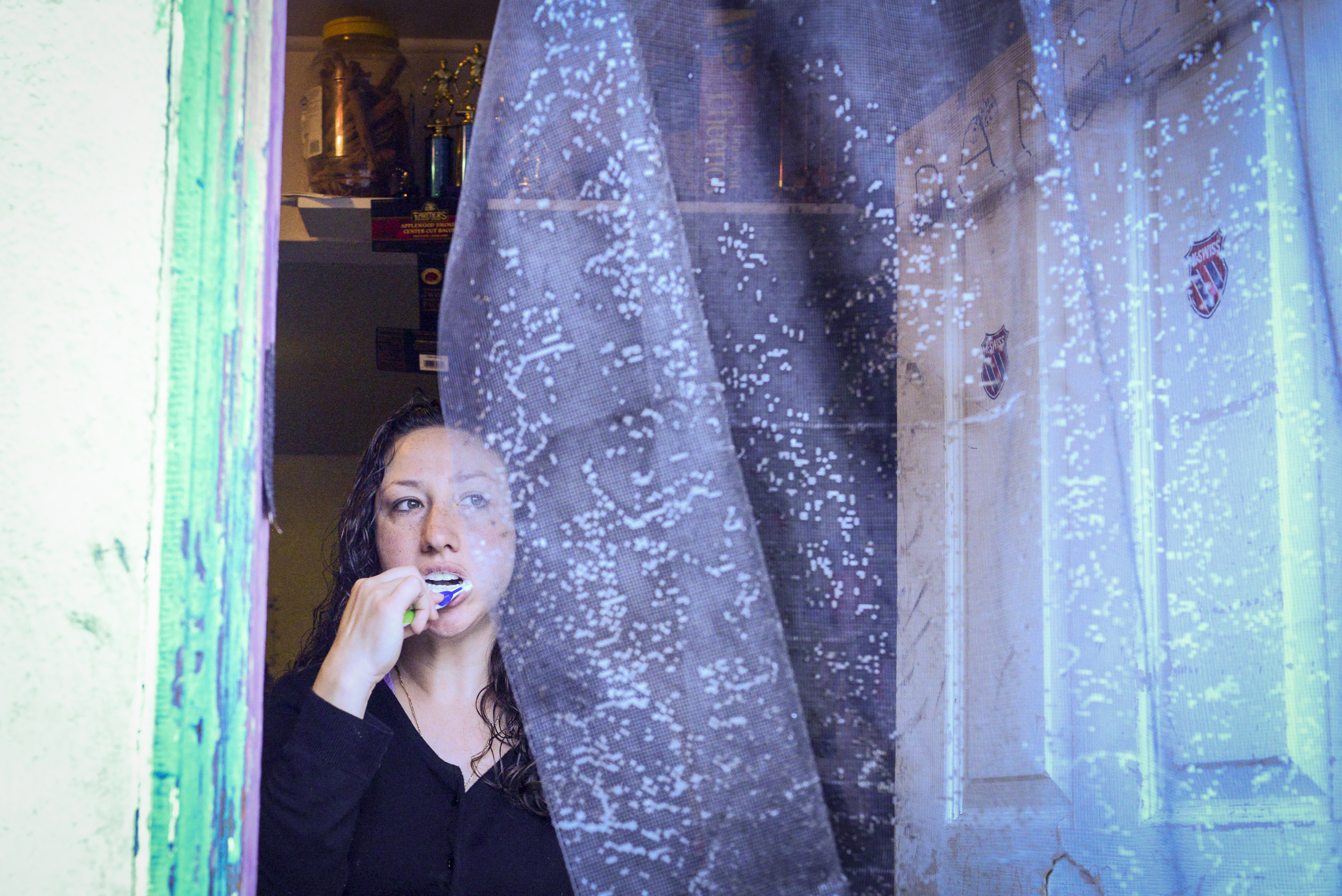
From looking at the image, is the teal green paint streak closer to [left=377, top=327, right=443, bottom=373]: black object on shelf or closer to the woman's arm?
the woman's arm

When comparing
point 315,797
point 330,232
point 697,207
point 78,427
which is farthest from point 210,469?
point 330,232

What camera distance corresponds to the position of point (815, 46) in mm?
699

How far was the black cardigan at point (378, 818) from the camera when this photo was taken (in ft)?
3.10

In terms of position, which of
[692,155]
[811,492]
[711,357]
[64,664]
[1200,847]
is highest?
[692,155]

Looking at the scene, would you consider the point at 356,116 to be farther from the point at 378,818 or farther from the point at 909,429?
the point at 909,429

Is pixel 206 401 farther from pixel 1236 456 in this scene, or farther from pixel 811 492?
pixel 1236 456

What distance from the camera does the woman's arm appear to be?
937 mm

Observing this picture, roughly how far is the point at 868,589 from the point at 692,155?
359 mm

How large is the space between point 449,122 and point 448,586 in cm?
91

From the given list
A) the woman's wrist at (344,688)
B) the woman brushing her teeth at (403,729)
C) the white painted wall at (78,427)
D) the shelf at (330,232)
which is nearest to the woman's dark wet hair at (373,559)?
the woman brushing her teeth at (403,729)

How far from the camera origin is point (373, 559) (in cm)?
120

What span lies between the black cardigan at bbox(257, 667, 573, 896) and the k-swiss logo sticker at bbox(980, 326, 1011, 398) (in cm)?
70

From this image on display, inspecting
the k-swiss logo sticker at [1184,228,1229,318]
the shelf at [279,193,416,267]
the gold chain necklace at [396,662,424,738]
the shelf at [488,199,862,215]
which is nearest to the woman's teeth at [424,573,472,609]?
the gold chain necklace at [396,662,424,738]

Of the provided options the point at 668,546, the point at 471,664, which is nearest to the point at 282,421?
the point at 471,664
